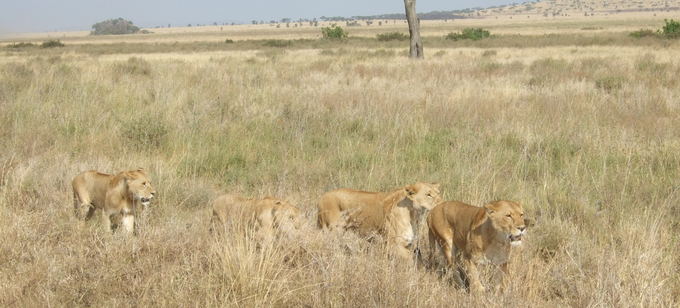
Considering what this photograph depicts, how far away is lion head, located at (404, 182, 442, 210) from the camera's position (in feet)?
16.9

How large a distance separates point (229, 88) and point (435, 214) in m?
9.55

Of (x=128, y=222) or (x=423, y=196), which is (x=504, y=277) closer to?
(x=423, y=196)

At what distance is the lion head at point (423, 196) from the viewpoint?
16.9 ft

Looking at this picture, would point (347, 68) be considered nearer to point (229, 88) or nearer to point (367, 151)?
point (229, 88)

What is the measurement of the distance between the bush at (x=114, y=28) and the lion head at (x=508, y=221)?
166m

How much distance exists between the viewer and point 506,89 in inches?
528

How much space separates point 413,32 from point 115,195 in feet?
78.9

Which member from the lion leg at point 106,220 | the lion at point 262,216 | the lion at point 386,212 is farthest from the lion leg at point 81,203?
the lion at point 386,212

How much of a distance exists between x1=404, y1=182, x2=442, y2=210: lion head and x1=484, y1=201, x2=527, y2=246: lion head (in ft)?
2.74

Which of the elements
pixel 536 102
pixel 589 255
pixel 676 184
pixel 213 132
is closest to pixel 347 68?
pixel 536 102

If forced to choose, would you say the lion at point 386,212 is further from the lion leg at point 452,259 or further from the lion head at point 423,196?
the lion leg at point 452,259

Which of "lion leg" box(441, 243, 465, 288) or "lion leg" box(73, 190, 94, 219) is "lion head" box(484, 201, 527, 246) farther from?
"lion leg" box(73, 190, 94, 219)

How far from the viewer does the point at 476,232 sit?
4.50 metres

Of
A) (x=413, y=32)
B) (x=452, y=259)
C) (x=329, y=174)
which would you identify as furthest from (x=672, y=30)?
(x=452, y=259)
